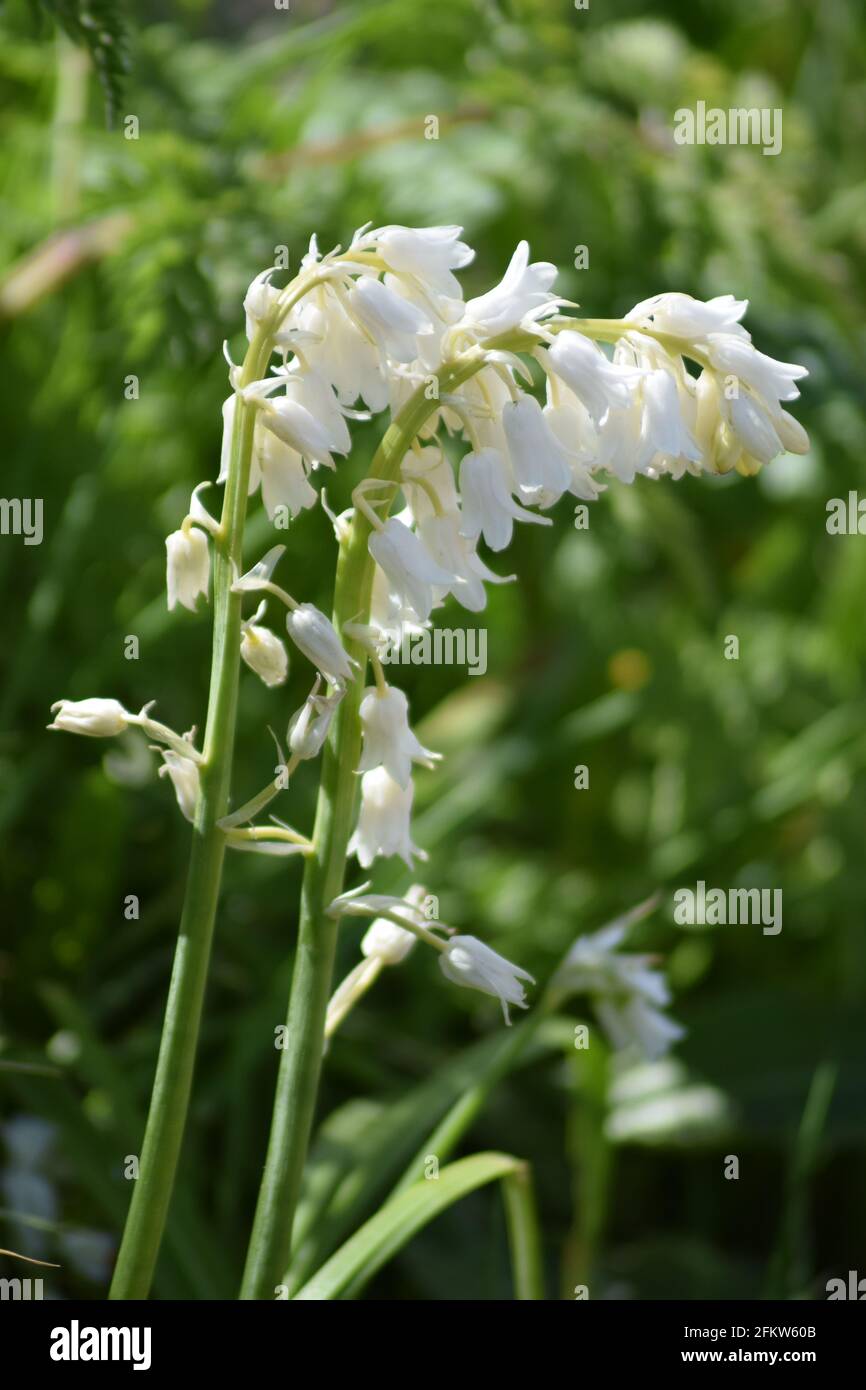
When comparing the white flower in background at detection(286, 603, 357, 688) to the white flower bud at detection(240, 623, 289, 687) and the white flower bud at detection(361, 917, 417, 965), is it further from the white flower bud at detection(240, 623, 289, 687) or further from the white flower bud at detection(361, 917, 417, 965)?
the white flower bud at detection(361, 917, 417, 965)

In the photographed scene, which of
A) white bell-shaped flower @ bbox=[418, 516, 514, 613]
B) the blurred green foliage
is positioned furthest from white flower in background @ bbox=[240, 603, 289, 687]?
the blurred green foliage

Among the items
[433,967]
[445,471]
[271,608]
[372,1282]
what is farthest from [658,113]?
[372,1282]

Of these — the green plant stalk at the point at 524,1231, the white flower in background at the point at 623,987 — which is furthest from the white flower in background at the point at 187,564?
the green plant stalk at the point at 524,1231

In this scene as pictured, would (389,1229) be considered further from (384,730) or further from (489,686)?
(489,686)

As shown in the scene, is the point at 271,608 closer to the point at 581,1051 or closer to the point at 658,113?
the point at 581,1051

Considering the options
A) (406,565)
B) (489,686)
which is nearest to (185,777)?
(406,565)
